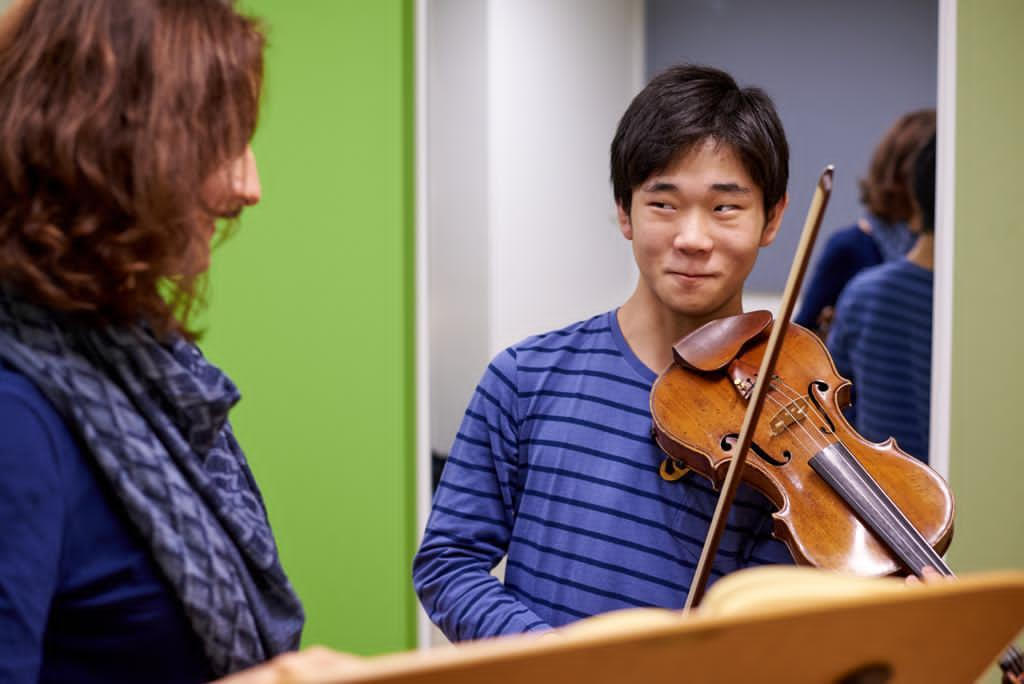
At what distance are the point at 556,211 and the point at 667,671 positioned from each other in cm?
227

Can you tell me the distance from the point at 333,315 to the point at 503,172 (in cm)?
52

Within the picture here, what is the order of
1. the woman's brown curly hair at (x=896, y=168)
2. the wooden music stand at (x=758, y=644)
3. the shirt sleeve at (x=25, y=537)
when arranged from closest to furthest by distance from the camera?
the wooden music stand at (x=758, y=644) → the shirt sleeve at (x=25, y=537) → the woman's brown curly hair at (x=896, y=168)

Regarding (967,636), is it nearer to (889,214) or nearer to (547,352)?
(547,352)

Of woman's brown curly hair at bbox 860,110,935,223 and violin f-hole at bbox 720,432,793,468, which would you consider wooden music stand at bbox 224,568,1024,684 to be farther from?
woman's brown curly hair at bbox 860,110,935,223

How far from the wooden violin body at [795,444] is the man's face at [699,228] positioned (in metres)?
0.05

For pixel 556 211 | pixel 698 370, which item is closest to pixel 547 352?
pixel 698 370

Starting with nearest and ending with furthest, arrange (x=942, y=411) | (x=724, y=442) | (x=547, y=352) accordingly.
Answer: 1. (x=724, y=442)
2. (x=547, y=352)
3. (x=942, y=411)

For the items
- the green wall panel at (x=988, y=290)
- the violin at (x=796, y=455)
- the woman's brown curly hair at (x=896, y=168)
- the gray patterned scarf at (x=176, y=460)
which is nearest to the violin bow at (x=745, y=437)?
the violin at (x=796, y=455)

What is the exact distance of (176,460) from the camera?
94 centimetres

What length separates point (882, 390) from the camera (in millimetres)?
2234

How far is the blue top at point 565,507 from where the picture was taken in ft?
3.91

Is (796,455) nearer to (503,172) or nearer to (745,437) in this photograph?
(745,437)

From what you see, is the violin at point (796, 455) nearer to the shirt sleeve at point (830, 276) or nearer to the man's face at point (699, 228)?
the man's face at point (699, 228)

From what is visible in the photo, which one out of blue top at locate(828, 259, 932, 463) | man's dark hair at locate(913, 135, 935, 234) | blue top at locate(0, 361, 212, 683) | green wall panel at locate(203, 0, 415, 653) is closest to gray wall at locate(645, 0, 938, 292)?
man's dark hair at locate(913, 135, 935, 234)
